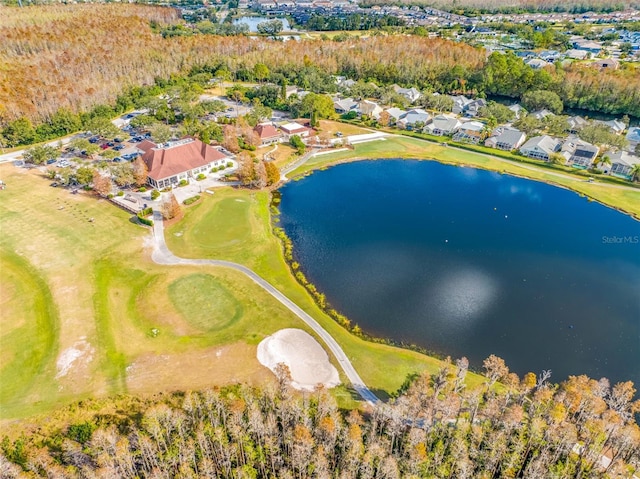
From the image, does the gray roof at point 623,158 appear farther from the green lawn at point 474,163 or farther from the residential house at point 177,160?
the residential house at point 177,160

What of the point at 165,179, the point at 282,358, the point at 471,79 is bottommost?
the point at 282,358

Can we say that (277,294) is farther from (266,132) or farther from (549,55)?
(549,55)

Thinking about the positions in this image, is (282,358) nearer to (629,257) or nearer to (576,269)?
(576,269)

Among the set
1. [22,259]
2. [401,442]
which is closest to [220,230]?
[22,259]

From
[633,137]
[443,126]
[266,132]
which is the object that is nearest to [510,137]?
[443,126]

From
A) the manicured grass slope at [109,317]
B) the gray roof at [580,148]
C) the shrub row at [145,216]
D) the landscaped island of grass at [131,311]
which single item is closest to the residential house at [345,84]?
the gray roof at [580,148]

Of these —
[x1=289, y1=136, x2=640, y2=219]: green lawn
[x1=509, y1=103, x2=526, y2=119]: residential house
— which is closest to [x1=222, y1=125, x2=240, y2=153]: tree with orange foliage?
[x1=289, y1=136, x2=640, y2=219]: green lawn
